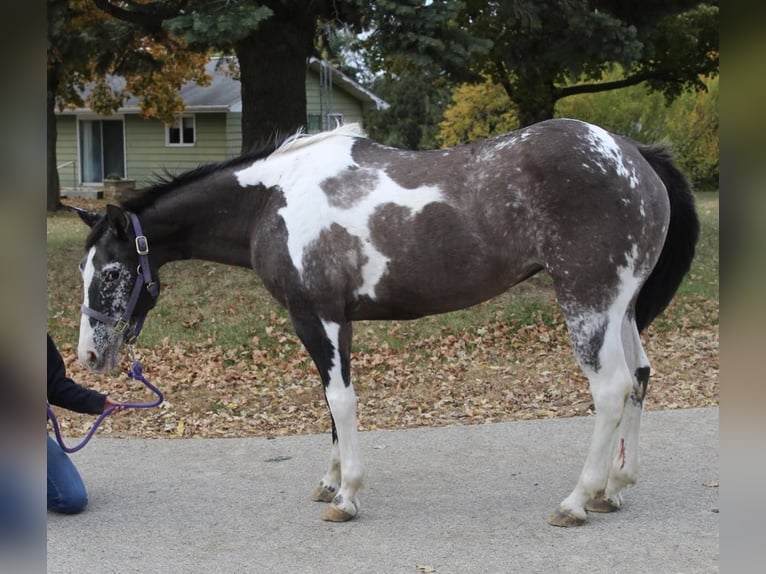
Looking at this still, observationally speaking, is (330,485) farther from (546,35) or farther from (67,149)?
(67,149)

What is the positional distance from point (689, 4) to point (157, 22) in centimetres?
648

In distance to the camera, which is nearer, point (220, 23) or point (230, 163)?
point (230, 163)

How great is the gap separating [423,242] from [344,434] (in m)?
1.15

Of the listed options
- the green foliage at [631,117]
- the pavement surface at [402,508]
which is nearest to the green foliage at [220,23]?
the pavement surface at [402,508]

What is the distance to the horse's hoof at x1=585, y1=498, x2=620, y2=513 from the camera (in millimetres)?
4711

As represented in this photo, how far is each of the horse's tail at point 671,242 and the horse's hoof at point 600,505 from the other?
40.6 inches

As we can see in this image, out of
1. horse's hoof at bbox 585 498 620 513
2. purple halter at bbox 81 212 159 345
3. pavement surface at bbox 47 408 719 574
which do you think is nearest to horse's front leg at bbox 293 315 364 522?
pavement surface at bbox 47 408 719 574

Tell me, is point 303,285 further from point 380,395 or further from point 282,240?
point 380,395

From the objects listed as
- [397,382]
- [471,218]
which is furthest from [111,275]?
[397,382]

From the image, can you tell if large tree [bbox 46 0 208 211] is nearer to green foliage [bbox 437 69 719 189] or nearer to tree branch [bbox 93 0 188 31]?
tree branch [bbox 93 0 188 31]

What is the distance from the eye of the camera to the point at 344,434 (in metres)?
4.67

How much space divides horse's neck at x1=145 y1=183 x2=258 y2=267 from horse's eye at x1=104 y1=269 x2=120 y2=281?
0.92 feet

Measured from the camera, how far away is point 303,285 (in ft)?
15.2
